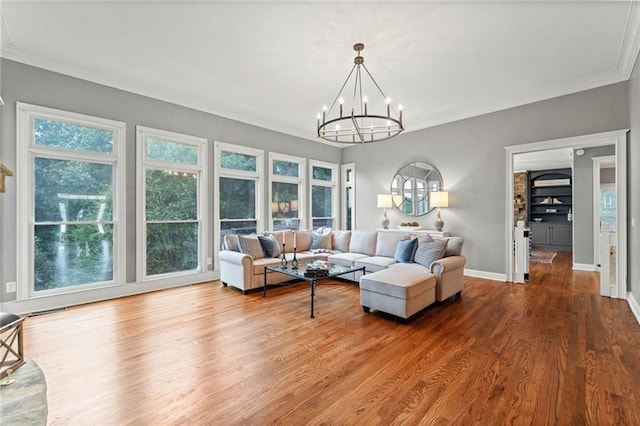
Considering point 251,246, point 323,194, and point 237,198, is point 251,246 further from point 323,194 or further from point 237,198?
point 323,194

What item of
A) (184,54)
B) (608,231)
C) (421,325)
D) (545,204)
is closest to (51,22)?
(184,54)

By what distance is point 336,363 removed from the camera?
2.41m

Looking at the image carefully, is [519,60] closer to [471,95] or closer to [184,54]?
[471,95]

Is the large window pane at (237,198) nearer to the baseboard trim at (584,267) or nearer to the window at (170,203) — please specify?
the window at (170,203)

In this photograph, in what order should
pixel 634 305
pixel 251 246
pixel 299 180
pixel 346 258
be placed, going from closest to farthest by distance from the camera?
pixel 634 305
pixel 251 246
pixel 346 258
pixel 299 180

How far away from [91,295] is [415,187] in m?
5.89

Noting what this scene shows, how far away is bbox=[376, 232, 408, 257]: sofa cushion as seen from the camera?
5.00 metres

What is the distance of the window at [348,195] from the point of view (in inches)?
298

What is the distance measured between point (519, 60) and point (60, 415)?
→ 541 centimetres

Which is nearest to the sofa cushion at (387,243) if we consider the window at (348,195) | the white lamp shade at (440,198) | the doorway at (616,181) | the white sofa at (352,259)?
the white sofa at (352,259)

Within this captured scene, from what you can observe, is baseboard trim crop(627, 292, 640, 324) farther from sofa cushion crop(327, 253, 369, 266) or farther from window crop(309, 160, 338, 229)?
window crop(309, 160, 338, 229)

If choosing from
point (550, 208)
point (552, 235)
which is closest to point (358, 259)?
point (552, 235)

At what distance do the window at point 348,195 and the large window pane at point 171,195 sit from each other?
384cm

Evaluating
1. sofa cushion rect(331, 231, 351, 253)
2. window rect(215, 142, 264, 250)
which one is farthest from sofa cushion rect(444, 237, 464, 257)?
window rect(215, 142, 264, 250)
